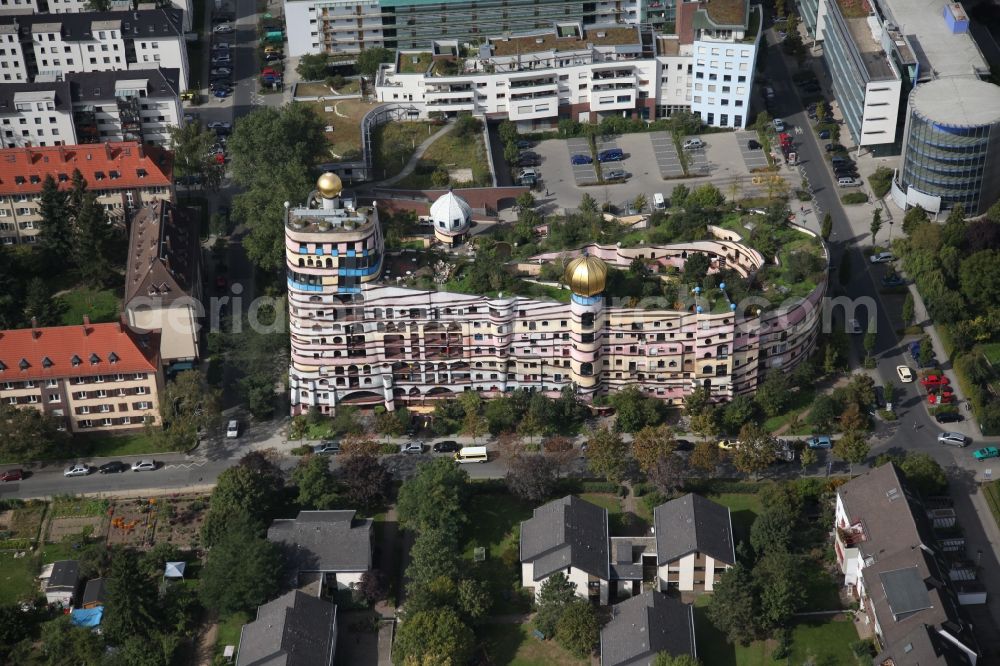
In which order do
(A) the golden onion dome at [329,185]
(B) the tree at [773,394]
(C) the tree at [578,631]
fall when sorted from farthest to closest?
1. (B) the tree at [773,394]
2. (A) the golden onion dome at [329,185]
3. (C) the tree at [578,631]

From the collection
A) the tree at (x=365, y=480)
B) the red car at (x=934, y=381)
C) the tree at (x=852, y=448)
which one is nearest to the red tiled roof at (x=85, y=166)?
the tree at (x=365, y=480)

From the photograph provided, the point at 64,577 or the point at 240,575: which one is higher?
the point at 240,575

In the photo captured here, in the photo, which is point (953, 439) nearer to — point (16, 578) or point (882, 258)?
point (882, 258)

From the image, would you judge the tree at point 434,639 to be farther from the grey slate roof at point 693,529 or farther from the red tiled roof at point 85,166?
the red tiled roof at point 85,166

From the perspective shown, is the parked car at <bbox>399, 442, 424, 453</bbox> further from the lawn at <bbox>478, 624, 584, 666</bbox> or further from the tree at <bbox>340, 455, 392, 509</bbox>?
the lawn at <bbox>478, 624, 584, 666</bbox>

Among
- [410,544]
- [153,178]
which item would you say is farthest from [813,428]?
[153,178]

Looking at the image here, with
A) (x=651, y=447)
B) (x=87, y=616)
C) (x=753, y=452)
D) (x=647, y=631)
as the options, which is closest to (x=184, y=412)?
(x=87, y=616)
